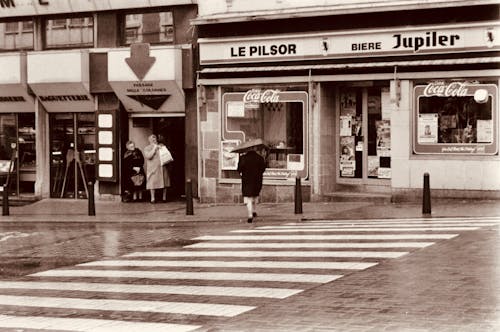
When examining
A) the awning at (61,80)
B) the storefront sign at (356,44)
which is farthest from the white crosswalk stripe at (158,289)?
the awning at (61,80)

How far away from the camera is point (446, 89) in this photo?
21.1 m

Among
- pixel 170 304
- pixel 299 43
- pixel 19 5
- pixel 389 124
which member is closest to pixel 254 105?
pixel 299 43

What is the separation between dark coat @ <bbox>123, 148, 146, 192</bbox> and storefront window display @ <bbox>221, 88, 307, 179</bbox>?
2.64 metres

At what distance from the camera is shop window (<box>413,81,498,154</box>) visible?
20.8 m

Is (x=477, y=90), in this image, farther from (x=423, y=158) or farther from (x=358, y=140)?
(x=358, y=140)

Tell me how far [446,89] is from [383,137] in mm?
2286

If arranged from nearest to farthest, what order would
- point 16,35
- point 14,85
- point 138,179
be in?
point 138,179 → point 14,85 → point 16,35

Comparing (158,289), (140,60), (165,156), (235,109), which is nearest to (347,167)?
(235,109)

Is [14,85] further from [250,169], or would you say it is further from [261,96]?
[250,169]

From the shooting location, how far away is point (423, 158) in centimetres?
2144

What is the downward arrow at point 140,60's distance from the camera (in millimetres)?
24859

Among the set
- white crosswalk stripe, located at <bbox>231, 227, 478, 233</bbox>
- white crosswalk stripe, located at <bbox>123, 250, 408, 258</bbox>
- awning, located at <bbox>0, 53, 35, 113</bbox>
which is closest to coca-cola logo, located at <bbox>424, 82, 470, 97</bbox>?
white crosswalk stripe, located at <bbox>231, 227, 478, 233</bbox>

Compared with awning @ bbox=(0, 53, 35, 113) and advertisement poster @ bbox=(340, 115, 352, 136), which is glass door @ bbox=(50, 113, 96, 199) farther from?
advertisement poster @ bbox=(340, 115, 352, 136)

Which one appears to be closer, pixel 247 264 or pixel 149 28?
pixel 247 264
